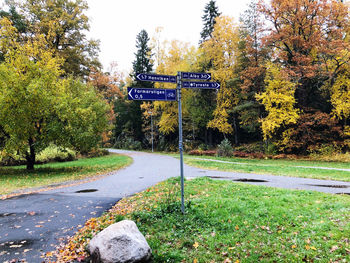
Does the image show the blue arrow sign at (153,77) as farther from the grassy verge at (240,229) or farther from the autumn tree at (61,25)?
the autumn tree at (61,25)

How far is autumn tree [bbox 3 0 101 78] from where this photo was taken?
25.7 meters

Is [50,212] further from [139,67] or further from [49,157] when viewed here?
[139,67]

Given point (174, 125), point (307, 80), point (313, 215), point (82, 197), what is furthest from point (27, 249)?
point (174, 125)

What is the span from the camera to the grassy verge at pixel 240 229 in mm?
3775

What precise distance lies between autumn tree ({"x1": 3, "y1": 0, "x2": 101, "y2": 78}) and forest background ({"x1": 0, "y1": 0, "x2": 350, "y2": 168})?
12cm

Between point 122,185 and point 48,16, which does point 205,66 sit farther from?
point 122,185

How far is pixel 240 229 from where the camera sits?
15.3 feet

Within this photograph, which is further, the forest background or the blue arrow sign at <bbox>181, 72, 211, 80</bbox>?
the forest background

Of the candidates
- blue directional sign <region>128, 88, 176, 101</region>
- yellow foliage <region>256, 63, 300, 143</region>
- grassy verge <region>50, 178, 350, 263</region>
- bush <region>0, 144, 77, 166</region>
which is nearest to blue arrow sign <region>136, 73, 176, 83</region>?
blue directional sign <region>128, 88, 176, 101</region>

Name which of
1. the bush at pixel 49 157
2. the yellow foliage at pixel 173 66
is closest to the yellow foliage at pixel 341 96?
the yellow foliage at pixel 173 66

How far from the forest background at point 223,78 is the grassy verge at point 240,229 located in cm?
1010

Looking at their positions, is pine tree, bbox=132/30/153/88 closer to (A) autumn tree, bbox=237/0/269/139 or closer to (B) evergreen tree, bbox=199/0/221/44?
(B) evergreen tree, bbox=199/0/221/44

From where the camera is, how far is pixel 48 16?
26.3 meters

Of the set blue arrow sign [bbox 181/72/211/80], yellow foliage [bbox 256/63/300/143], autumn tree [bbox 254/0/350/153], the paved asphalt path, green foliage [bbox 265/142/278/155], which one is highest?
autumn tree [bbox 254/0/350/153]
